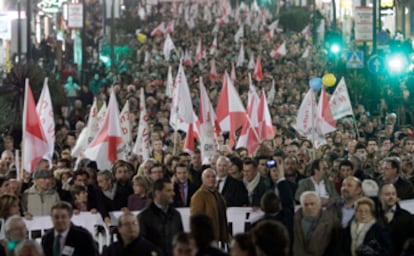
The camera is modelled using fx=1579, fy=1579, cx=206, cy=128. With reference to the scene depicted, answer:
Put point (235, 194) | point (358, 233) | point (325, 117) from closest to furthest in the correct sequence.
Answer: point (358, 233), point (235, 194), point (325, 117)

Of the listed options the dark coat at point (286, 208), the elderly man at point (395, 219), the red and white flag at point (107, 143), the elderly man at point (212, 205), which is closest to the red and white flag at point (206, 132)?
the red and white flag at point (107, 143)

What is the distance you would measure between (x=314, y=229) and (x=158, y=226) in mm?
1411

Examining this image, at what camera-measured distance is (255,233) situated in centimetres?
1076

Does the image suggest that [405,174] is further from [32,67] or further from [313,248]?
[32,67]

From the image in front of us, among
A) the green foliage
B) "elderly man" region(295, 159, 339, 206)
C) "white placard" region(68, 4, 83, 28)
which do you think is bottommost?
"elderly man" region(295, 159, 339, 206)

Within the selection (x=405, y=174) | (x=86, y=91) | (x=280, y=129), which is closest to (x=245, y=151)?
(x=405, y=174)

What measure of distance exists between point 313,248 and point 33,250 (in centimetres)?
377

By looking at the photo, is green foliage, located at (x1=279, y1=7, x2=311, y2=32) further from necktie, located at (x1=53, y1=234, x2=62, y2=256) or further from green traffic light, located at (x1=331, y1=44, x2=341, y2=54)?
necktie, located at (x1=53, y1=234, x2=62, y2=256)

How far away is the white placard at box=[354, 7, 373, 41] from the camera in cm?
4078

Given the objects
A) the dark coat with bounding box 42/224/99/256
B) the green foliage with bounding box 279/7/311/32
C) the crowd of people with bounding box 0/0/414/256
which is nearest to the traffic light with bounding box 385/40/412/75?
the crowd of people with bounding box 0/0/414/256

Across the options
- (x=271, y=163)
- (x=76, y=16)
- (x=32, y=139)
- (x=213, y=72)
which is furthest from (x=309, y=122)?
(x=76, y=16)

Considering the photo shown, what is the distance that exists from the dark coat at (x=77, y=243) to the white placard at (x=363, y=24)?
28307mm

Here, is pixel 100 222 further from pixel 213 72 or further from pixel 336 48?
pixel 336 48

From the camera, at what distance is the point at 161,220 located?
14.3 metres
